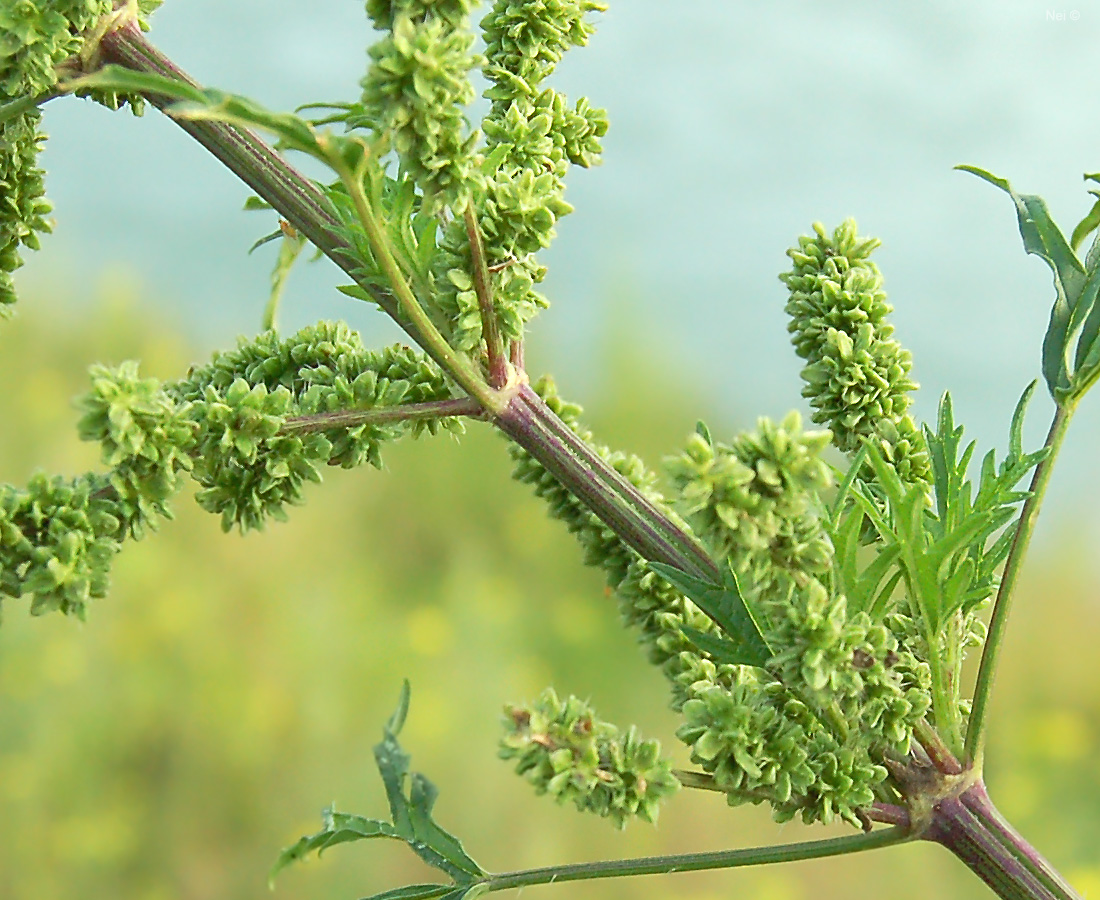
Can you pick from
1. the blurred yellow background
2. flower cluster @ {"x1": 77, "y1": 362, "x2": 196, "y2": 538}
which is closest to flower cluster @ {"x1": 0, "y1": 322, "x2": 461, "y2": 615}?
flower cluster @ {"x1": 77, "y1": 362, "x2": 196, "y2": 538}

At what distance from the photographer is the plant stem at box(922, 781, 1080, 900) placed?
1.61 ft

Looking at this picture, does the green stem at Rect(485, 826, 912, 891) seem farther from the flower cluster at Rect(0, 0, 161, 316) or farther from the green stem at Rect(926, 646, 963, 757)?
the flower cluster at Rect(0, 0, 161, 316)

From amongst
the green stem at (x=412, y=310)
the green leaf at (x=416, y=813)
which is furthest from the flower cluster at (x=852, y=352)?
the green leaf at (x=416, y=813)

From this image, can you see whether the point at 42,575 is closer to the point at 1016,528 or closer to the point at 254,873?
the point at 1016,528

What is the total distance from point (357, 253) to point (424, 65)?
12cm

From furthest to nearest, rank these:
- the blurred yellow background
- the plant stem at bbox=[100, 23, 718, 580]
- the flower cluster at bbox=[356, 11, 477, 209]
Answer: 1. the blurred yellow background
2. the plant stem at bbox=[100, 23, 718, 580]
3. the flower cluster at bbox=[356, 11, 477, 209]

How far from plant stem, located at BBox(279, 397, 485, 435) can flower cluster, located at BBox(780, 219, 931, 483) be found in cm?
16

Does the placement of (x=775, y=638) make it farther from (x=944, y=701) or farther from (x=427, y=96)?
(x=427, y=96)

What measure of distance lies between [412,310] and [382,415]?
6 centimetres

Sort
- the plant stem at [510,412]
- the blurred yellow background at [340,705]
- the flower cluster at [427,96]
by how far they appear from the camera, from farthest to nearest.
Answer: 1. the blurred yellow background at [340,705]
2. the plant stem at [510,412]
3. the flower cluster at [427,96]

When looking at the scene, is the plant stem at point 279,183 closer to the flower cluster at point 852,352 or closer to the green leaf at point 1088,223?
the flower cluster at point 852,352

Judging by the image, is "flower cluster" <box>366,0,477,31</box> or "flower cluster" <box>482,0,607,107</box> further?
"flower cluster" <box>482,0,607,107</box>

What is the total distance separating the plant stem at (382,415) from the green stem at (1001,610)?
9.4 inches

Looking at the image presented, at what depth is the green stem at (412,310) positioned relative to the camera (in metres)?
0.40
